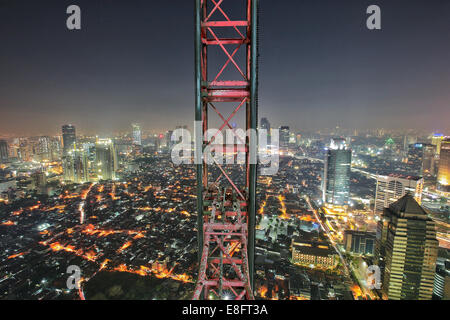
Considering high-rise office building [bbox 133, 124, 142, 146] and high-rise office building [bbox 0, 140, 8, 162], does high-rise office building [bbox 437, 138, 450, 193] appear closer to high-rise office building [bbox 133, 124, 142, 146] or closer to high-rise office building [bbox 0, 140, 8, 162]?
high-rise office building [bbox 133, 124, 142, 146]

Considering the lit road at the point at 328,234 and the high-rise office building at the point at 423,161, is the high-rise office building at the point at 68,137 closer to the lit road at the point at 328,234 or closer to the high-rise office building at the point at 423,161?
the lit road at the point at 328,234

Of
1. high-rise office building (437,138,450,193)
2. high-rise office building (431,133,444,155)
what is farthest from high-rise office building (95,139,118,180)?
high-rise office building (431,133,444,155)

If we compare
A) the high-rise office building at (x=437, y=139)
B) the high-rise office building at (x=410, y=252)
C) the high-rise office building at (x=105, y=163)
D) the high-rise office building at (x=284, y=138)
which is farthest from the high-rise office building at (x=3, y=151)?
the high-rise office building at (x=437, y=139)

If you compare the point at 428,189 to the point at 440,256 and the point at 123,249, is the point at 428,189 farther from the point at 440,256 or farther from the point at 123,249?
the point at 123,249

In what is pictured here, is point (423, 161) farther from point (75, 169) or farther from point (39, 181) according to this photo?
point (39, 181)
